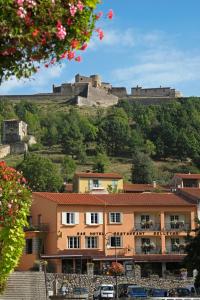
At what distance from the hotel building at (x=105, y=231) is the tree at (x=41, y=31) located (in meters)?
49.3

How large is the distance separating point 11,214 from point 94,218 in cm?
4669

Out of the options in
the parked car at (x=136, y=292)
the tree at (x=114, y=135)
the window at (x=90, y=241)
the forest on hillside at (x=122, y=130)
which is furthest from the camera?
the tree at (x=114, y=135)

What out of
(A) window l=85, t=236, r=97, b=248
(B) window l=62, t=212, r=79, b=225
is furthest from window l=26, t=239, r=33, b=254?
(A) window l=85, t=236, r=97, b=248

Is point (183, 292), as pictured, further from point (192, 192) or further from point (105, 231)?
point (192, 192)

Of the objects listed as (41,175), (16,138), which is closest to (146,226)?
(41,175)

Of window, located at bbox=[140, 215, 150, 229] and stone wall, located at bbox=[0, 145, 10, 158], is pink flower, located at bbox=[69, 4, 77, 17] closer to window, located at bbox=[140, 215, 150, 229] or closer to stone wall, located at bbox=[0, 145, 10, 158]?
window, located at bbox=[140, 215, 150, 229]

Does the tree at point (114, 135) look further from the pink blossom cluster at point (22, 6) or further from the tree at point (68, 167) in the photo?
the pink blossom cluster at point (22, 6)

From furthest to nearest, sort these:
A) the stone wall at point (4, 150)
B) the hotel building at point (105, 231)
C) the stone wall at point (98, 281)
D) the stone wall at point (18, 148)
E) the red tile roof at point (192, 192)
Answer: the stone wall at point (18, 148)
the stone wall at point (4, 150)
the red tile roof at point (192, 192)
the hotel building at point (105, 231)
the stone wall at point (98, 281)

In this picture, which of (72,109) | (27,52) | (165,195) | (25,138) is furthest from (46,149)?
(27,52)

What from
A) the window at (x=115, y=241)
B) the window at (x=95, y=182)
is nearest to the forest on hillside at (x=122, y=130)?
the window at (x=95, y=182)

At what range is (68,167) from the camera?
5044 inches

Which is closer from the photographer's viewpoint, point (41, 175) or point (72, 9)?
point (72, 9)

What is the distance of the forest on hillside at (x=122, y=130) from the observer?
15000cm

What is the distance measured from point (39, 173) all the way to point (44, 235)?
43.8 meters
